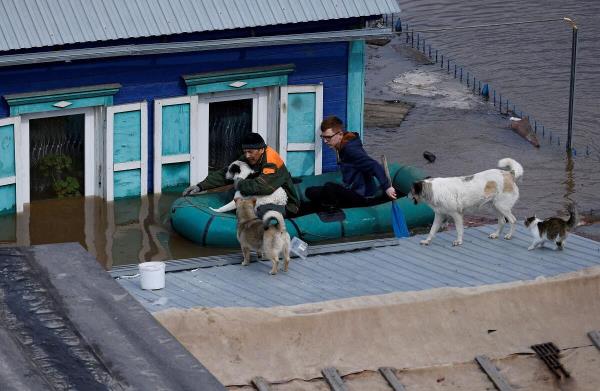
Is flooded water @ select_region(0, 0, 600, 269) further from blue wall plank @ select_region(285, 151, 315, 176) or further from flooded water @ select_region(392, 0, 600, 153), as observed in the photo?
blue wall plank @ select_region(285, 151, 315, 176)

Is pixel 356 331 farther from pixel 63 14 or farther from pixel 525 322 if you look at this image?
pixel 63 14

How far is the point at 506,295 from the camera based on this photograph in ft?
46.4

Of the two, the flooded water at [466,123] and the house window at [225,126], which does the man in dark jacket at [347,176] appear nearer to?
the flooded water at [466,123]

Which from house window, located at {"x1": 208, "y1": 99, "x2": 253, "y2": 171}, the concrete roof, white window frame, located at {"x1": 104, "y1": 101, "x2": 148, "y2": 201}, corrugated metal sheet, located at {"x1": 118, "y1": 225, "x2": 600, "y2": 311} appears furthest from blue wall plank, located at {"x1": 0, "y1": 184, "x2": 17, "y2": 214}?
the concrete roof

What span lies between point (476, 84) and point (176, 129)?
9.86m

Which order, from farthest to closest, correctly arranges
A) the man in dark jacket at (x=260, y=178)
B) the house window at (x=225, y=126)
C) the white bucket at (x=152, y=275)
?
the house window at (x=225, y=126), the man in dark jacket at (x=260, y=178), the white bucket at (x=152, y=275)

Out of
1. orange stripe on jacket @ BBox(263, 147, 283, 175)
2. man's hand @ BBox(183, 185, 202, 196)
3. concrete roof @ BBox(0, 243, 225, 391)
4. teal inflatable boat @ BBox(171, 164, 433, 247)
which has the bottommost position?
teal inflatable boat @ BBox(171, 164, 433, 247)

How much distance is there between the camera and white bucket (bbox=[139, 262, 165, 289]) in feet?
46.2

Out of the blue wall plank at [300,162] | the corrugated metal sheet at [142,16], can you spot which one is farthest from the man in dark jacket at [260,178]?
the corrugated metal sheet at [142,16]

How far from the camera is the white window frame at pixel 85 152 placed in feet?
60.9

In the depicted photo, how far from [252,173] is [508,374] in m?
5.56

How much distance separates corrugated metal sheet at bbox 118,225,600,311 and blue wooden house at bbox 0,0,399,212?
Answer: 4.36 metres

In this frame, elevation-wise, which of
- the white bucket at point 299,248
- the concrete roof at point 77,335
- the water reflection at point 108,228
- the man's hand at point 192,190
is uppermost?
the concrete roof at point 77,335

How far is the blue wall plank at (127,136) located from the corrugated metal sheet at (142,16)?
1.18 meters
